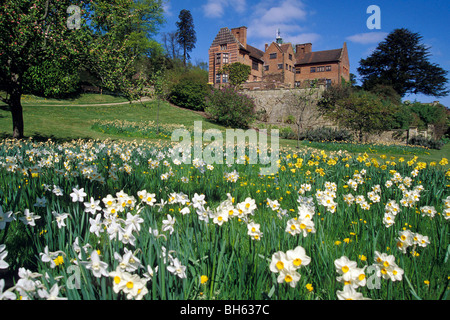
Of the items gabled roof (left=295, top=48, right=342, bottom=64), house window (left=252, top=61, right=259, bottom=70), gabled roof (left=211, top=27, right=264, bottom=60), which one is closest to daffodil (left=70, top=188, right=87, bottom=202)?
gabled roof (left=211, top=27, right=264, bottom=60)

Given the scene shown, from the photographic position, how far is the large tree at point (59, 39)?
26.5 ft

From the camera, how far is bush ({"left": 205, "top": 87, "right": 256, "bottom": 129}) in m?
24.3

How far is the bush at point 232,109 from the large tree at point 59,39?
14483 mm

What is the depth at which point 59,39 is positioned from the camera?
8633mm

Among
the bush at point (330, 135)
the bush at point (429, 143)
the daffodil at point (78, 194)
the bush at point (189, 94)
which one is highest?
the bush at point (189, 94)

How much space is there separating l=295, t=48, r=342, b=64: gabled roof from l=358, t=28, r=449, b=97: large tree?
591 centimetres

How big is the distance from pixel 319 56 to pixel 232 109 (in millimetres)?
A: 30608

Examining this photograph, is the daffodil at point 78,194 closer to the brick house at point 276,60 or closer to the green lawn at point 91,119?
the green lawn at point 91,119

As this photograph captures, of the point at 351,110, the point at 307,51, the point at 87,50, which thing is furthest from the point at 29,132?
the point at 307,51

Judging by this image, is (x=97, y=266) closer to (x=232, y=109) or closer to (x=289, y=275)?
(x=289, y=275)

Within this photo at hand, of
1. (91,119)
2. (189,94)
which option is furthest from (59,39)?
(189,94)

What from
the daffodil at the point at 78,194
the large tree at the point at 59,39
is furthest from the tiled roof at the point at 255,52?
the daffodil at the point at 78,194

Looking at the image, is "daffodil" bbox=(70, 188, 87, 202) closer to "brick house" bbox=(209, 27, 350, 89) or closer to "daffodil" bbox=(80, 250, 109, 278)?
"daffodil" bbox=(80, 250, 109, 278)

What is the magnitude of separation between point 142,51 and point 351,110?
30.3 meters
